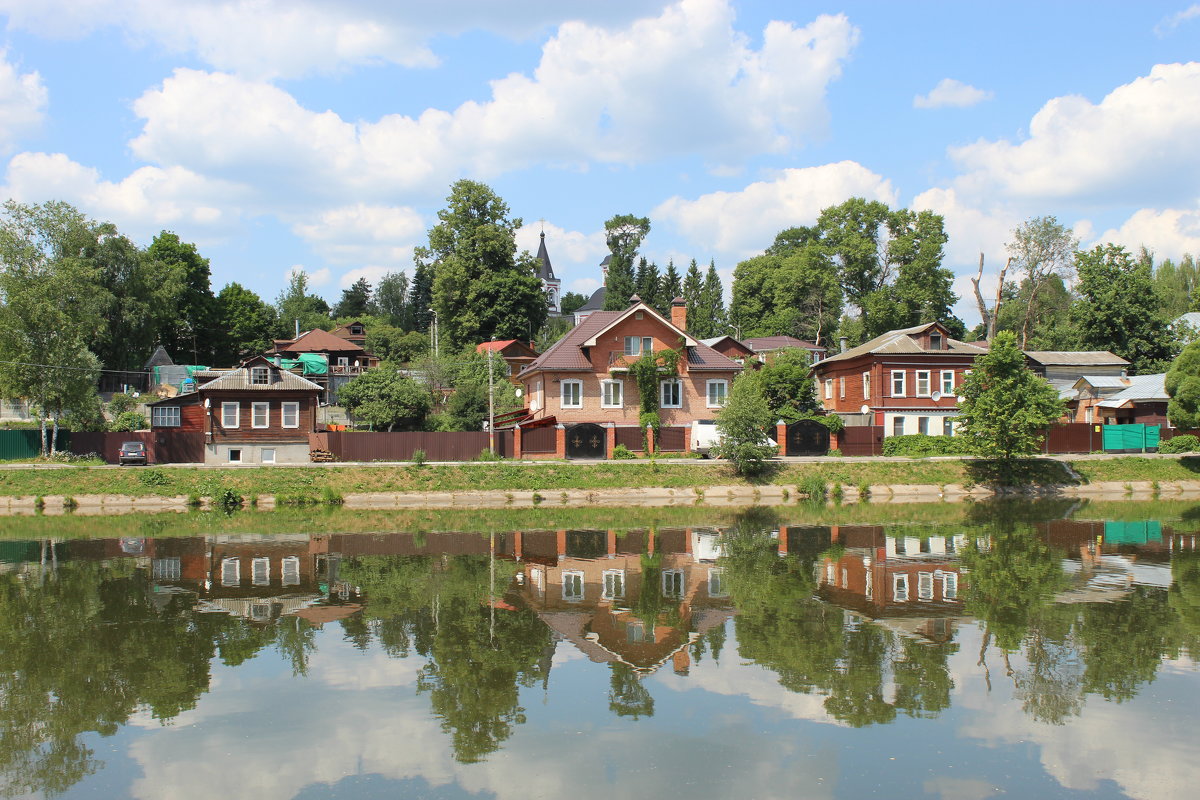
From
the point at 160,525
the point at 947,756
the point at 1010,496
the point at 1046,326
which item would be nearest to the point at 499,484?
the point at 160,525

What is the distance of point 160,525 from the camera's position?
35656 millimetres

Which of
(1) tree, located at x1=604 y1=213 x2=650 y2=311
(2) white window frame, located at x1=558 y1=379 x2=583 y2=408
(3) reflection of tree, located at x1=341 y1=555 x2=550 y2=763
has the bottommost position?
(3) reflection of tree, located at x1=341 y1=555 x2=550 y2=763

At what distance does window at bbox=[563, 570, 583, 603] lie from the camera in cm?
2170

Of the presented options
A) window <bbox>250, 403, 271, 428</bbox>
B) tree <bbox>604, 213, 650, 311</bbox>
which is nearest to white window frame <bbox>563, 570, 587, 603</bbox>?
window <bbox>250, 403, 271, 428</bbox>

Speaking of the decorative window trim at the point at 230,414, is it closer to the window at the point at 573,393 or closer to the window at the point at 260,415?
the window at the point at 260,415

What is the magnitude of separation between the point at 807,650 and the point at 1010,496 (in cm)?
3111

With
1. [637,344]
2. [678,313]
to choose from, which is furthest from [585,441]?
[678,313]

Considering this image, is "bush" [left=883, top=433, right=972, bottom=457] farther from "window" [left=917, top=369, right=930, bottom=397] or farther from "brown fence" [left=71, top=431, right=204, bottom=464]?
"brown fence" [left=71, top=431, right=204, bottom=464]

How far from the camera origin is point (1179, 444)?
1877 inches

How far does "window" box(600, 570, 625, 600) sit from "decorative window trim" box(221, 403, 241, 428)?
103 feet

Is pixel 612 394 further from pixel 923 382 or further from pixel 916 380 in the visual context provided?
pixel 923 382

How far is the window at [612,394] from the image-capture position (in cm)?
5322

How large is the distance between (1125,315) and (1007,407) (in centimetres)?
3052

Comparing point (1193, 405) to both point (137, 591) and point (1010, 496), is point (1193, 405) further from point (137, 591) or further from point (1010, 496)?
point (137, 591)
